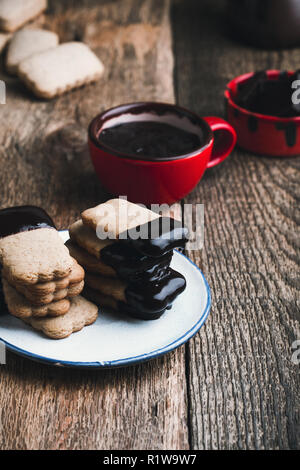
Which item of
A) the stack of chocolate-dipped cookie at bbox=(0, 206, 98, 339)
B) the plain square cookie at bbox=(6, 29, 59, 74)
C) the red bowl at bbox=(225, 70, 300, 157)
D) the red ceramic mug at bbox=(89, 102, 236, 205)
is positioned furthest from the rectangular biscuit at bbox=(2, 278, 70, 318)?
the plain square cookie at bbox=(6, 29, 59, 74)

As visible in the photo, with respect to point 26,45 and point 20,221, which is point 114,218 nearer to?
point 20,221

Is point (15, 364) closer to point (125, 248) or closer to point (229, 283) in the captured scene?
point (125, 248)

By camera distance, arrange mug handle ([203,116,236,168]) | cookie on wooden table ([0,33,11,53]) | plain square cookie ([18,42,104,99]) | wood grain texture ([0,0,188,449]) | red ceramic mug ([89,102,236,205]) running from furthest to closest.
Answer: cookie on wooden table ([0,33,11,53]) → plain square cookie ([18,42,104,99]) → mug handle ([203,116,236,168]) → red ceramic mug ([89,102,236,205]) → wood grain texture ([0,0,188,449])

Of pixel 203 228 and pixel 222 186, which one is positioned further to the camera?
pixel 222 186

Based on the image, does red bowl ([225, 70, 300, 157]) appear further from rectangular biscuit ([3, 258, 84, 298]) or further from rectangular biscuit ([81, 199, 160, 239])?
rectangular biscuit ([3, 258, 84, 298])

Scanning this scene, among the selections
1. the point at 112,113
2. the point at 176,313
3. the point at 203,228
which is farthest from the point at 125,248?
the point at 112,113

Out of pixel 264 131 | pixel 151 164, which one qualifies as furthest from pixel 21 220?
A: pixel 264 131
